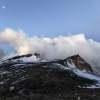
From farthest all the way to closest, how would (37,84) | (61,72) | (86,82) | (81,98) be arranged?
1. (61,72)
2. (86,82)
3. (37,84)
4. (81,98)

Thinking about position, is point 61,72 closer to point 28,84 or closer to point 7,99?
point 28,84

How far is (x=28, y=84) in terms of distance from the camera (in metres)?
99.4

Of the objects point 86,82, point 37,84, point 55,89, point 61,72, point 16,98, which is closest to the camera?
point 16,98

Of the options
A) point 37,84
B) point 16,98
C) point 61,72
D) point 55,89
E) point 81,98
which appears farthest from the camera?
point 61,72

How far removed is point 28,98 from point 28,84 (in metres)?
28.3

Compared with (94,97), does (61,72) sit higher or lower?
higher

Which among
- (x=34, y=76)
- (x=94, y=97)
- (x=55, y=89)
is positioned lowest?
(x=94, y=97)

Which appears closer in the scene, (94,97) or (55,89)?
(94,97)

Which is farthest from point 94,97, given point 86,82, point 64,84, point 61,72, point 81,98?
point 61,72

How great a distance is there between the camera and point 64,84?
10100 cm

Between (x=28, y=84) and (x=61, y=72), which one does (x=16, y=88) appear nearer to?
(x=28, y=84)

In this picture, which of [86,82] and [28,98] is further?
[86,82]

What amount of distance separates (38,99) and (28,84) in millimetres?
30116

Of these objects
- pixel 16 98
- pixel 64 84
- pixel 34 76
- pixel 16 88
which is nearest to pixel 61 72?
pixel 34 76
